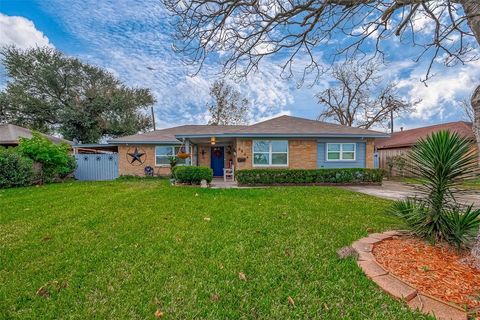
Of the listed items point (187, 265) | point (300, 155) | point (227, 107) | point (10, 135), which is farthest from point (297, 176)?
point (10, 135)

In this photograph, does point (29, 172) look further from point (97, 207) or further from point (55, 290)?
point (55, 290)

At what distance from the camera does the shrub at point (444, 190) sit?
3.31 meters

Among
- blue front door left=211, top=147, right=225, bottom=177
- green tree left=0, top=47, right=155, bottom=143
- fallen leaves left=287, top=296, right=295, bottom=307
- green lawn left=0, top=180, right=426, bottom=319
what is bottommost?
fallen leaves left=287, top=296, right=295, bottom=307

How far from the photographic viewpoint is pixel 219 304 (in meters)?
2.33

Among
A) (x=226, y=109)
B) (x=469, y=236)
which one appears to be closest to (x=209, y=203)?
(x=469, y=236)

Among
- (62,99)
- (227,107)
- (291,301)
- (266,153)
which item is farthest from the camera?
(227,107)

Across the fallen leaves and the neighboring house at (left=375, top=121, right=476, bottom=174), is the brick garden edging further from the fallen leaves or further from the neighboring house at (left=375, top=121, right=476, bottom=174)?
the neighboring house at (left=375, top=121, right=476, bottom=174)

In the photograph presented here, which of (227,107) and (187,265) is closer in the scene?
(187,265)

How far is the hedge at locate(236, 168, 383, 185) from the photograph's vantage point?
1167cm

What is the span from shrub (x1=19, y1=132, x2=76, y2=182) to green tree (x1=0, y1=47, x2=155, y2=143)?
11.2m

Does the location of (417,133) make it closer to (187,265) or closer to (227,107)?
(227,107)

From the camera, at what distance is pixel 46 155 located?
1205cm

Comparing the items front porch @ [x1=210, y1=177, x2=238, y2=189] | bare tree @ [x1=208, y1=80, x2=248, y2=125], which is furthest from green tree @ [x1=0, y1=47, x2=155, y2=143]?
front porch @ [x1=210, y1=177, x2=238, y2=189]

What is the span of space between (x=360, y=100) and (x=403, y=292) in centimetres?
2731
